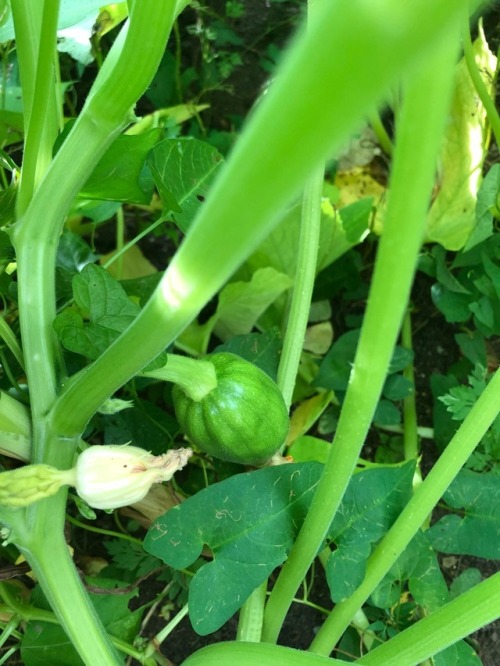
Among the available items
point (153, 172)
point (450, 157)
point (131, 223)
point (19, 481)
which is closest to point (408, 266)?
point (19, 481)

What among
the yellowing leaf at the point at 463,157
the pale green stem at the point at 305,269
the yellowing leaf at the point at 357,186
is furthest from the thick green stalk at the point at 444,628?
the yellowing leaf at the point at 357,186

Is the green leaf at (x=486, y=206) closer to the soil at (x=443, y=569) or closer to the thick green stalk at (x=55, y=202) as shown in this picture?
the soil at (x=443, y=569)

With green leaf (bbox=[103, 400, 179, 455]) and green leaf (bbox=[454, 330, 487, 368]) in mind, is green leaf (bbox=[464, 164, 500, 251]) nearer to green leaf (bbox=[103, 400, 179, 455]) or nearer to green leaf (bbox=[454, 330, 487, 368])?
green leaf (bbox=[454, 330, 487, 368])

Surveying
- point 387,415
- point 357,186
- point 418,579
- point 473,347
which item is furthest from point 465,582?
point 357,186

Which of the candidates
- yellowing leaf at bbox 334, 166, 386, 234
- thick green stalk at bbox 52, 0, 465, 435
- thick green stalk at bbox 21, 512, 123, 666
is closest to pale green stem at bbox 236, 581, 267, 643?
thick green stalk at bbox 21, 512, 123, 666

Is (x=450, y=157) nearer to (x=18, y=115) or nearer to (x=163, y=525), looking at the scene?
(x=18, y=115)

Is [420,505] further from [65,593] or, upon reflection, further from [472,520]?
[65,593]
